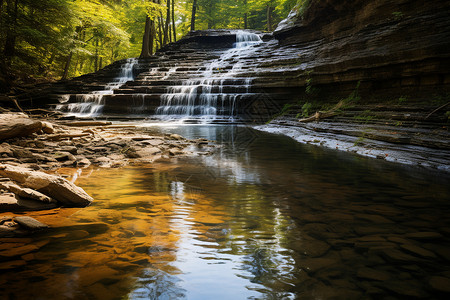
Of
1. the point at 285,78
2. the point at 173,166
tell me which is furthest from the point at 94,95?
the point at 173,166

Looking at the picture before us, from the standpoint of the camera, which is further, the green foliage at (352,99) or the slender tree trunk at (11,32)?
A: the slender tree trunk at (11,32)

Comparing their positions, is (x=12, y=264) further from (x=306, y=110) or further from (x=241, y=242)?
(x=306, y=110)

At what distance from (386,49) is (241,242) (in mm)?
10288

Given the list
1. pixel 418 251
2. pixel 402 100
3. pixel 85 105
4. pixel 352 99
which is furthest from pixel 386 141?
pixel 85 105

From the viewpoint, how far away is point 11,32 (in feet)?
43.4

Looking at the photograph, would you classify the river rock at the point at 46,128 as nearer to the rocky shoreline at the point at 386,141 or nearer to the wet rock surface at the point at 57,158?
the wet rock surface at the point at 57,158

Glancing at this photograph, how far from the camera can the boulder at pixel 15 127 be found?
235 inches

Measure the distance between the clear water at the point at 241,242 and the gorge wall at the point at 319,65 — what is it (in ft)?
20.8

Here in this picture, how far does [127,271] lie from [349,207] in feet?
8.35

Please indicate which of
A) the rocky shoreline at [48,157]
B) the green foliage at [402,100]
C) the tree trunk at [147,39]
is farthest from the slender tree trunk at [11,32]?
the green foliage at [402,100]

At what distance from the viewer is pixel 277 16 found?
129 ft

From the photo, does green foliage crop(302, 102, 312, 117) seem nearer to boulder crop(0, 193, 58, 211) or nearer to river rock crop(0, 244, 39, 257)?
boulder crop(0, 193, 58, 211)

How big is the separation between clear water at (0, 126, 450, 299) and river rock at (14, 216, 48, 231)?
0.12m

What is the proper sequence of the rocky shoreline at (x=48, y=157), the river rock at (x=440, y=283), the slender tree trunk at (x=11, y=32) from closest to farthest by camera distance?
the river rock at (x=440, y=283)
the rocky shoreline at (x=48, y=157)
the slender tree trunk at (x=11, y=32)
